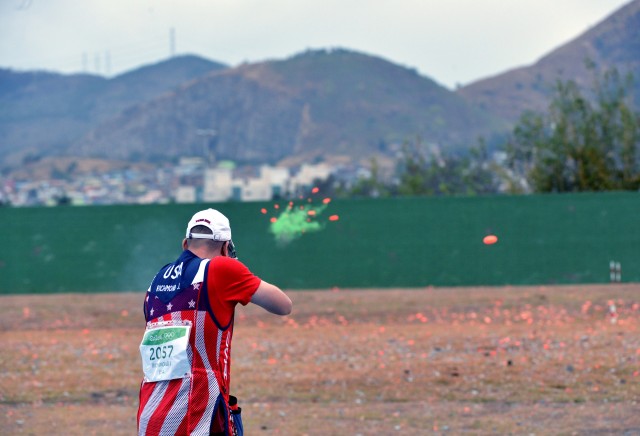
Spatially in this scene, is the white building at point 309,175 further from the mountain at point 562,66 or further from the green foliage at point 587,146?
the mountain at point 562,66


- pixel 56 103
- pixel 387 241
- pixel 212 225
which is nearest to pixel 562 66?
pixel 56 103

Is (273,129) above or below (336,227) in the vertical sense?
above

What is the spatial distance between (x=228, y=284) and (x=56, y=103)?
17622 cm

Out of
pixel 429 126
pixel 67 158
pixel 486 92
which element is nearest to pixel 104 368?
pixel 67 158

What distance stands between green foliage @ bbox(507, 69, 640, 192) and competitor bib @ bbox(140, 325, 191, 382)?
29.2 metres

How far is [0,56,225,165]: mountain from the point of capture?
494ft

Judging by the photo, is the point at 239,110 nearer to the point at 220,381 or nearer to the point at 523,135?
the point at 523,135

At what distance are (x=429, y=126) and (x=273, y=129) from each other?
20621mm

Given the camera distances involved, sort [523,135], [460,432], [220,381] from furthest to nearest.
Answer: [523,135], [460,432], [220,381]

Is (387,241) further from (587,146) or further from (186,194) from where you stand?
(186,194)

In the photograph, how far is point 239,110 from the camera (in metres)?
144

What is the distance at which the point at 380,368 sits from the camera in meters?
13.7

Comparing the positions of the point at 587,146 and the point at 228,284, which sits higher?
the point at 587,146

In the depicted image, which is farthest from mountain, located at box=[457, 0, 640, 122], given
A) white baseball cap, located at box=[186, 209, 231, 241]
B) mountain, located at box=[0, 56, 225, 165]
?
white baseball cap, located at box=[186, 209, 231, 241]
